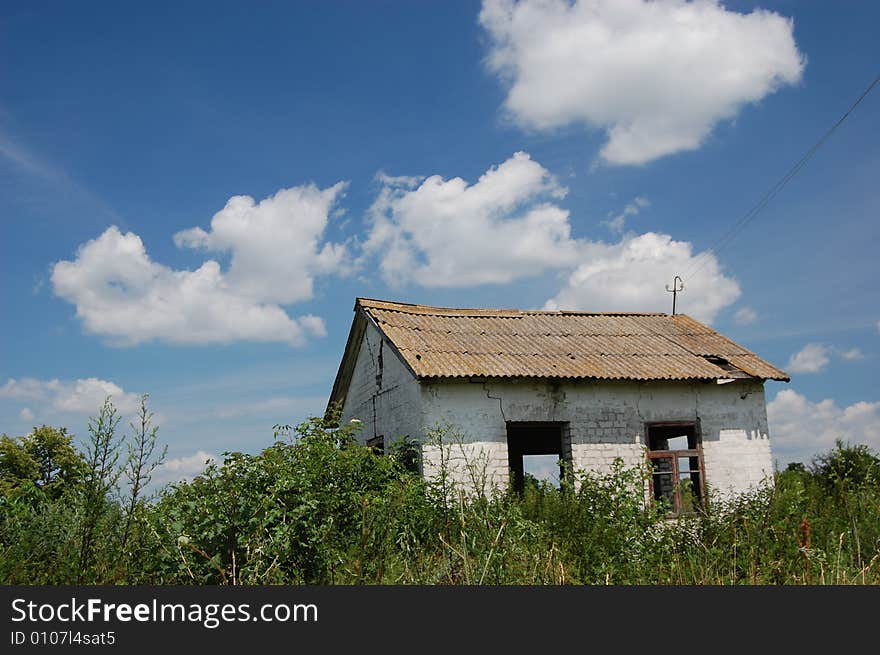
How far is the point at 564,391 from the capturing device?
494 inches

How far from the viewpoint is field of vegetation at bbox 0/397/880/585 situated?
204 inches

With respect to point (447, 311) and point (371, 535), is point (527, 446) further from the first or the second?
point (371, 535)

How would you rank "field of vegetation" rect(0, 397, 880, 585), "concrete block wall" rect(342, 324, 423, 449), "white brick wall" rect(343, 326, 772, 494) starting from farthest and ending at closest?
"concrete block wall" rect(342, 324, 423, 449) < "white brick wall" rect(343, 326, 772, 494) < "field of vegetation" rect(0, 397, 880, 585)

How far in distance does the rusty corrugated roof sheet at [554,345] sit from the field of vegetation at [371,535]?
404 cm

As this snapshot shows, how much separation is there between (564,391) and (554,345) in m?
1.66

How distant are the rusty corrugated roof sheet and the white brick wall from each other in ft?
0.94

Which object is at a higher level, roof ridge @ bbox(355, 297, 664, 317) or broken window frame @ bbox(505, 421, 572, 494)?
roof ridge @ bbox(355, 297, 664, 317)

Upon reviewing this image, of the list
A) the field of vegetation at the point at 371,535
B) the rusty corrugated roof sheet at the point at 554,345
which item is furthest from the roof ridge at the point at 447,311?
the field of vegetation at the point at 371,535

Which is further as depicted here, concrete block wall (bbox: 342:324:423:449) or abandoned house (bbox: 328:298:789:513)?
concrete block wall (bbox: 342:324:423:449)

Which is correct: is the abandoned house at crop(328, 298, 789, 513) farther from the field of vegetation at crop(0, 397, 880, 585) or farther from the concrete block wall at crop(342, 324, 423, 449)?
the field of vegetation at crop(0, 397, 880, 585)

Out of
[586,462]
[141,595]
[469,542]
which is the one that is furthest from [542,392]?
[141,595]

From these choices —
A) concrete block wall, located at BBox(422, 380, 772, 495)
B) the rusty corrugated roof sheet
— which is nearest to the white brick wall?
concrete block wall, located at BBox(422, 380, 772, 495)

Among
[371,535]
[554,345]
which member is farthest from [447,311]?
[371,535]

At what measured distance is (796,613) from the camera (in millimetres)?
4285
